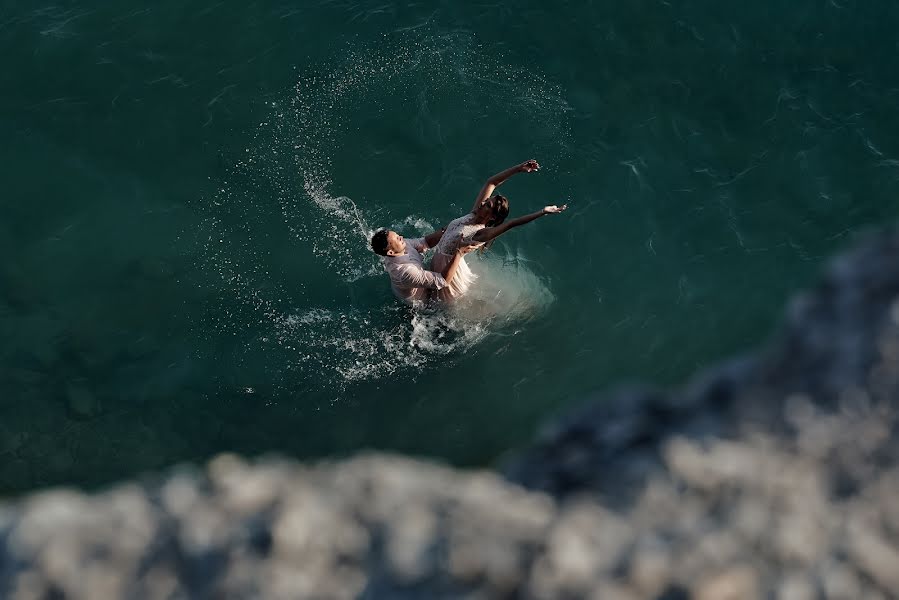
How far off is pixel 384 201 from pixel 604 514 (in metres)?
11.6

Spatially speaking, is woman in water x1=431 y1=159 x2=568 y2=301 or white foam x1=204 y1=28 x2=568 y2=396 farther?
white foam x1=204 y1=28 x2=568 y2=396

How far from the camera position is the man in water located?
1132 cm

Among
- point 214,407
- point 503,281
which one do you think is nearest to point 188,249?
point 214,407

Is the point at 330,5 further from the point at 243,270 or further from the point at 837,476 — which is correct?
the point at 837,476

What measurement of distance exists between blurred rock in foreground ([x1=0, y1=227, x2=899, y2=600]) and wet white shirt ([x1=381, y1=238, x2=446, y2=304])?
8.20m

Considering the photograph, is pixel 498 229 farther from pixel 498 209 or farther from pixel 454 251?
pixel 454 251

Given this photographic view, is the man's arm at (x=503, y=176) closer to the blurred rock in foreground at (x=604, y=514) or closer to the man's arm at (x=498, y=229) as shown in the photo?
the man's arm at (x=498, y=229)

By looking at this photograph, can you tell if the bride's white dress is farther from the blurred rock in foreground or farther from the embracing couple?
the blurred rock in foreground

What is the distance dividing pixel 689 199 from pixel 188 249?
24.9ft

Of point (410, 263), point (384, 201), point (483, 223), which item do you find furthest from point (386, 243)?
point (384, 201)

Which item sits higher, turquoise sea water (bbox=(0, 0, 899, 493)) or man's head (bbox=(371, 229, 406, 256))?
man's head (bbox=(371, 229, 406, 256))

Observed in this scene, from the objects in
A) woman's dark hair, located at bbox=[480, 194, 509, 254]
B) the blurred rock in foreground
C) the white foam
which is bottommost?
the white foam

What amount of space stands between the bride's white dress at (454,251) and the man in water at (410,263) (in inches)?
3.6

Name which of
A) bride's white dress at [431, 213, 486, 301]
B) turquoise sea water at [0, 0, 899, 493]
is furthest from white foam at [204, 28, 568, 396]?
bride's white dress at [431, 213, 486, 301]
